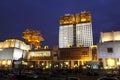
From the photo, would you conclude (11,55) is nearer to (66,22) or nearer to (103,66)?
(103,66)

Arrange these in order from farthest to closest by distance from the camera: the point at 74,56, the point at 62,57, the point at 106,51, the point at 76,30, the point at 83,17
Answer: the point at 76,30
the point at 83,17
the point at 62,57
the point at 74,56
the point at 106,51

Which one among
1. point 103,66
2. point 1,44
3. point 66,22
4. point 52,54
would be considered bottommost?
point 103,66

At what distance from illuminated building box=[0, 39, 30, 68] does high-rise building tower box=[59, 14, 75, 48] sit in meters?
41.8

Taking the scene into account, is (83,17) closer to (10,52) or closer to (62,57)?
(62,57)

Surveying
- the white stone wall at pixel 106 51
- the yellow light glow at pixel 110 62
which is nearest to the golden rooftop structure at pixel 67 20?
the white stone wall at pixel 106 51

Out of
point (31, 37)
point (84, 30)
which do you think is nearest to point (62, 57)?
point (31, 37)

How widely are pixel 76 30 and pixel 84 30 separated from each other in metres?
6.49

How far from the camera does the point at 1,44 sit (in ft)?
302

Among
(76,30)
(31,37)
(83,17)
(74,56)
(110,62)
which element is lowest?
(110,62)

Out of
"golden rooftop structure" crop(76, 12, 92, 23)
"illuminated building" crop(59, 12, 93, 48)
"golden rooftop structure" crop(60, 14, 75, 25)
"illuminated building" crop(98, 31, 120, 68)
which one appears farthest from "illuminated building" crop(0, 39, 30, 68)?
"golden rooftop structure" crop(76, 12, 92, 23)

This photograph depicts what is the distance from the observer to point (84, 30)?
12269cm

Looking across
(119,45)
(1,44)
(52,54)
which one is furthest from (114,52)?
(1,44)

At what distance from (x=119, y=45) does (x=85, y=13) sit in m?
63.2

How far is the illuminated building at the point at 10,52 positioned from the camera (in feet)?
278
